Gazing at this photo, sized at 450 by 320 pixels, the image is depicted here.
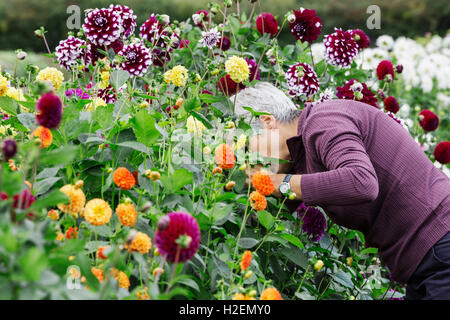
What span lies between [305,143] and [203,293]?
0.66m

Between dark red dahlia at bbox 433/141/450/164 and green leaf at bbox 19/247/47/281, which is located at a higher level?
green leaf at bbox 19/247/47/281

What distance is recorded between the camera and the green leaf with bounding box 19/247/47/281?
2.52 feet

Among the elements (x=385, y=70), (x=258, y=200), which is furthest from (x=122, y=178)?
(x=385, y=70)

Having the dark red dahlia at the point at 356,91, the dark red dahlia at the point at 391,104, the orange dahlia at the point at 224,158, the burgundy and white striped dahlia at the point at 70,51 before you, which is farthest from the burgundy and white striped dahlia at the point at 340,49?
the orange dahlia at the point at 224,158

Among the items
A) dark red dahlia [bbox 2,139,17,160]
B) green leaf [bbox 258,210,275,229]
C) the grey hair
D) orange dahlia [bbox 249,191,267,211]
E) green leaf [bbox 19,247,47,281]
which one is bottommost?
green leaf [bbox 258,210,275,229]

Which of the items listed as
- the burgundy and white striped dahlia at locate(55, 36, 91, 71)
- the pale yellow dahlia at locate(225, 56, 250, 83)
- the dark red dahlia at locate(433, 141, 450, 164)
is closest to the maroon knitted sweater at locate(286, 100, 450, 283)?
the pale yellow dahlia at locate(225, 56, 250, 83)

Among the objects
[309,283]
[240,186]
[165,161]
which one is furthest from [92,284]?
[309,283]

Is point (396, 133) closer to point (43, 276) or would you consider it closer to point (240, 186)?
point (240, 186)

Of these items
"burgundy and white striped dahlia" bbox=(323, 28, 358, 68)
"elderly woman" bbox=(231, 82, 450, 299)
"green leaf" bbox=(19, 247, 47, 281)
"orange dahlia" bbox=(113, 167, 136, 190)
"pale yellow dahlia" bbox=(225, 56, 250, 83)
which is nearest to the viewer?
"green leaf" bbox=(19, 247, 47, 281)

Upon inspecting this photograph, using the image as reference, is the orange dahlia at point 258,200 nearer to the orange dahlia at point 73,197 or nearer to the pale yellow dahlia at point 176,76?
the orange dahlia at point 73,197

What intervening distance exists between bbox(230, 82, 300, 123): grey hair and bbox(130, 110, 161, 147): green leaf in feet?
1.76

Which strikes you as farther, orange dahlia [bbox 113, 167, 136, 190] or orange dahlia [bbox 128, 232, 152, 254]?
orange dahlia [bbox 113, 167, 136, 190]

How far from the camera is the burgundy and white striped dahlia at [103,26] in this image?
1.84 meters

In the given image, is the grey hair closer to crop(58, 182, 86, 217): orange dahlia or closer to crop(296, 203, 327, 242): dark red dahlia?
crop(296, 203, 327, 242): dark red dahlia
